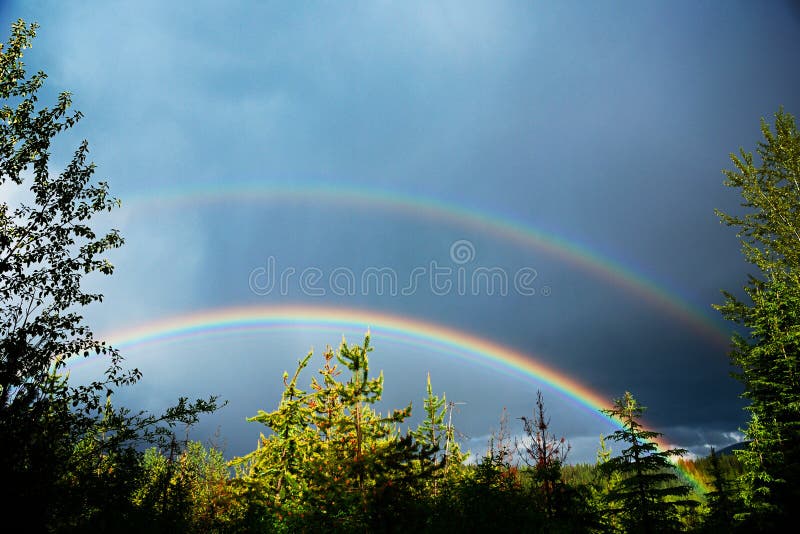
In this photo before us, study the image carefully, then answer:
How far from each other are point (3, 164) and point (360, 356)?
360 inches

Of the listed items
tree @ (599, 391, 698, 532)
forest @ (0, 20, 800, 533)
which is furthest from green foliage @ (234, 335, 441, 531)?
tree @ (599, 391, 698, 532)

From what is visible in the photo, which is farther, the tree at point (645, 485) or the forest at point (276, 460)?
the tree at point (645, 485)

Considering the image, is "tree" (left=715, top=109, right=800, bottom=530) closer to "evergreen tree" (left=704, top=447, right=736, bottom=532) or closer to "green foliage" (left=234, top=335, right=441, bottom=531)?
"evergreen tree" (left=704, top=447, right=736, bottom=532)

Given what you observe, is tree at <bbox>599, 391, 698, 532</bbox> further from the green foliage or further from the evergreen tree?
the green foliage

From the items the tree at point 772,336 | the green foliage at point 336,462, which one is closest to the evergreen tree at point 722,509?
the tree at point 772,336

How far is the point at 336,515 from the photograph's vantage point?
31.3 ft

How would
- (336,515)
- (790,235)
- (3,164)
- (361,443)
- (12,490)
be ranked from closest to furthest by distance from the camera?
(12,490), (3,164), (336,515), (361,443), (790,235)

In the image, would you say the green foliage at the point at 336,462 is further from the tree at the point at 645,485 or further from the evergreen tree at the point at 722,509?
the evergreen tree at the point at 722,509

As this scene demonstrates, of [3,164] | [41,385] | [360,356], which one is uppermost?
[3,164]

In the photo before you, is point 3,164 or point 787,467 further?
point 787,467

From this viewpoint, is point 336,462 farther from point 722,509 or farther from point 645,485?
point 722,509

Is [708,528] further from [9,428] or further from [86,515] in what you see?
[9,428]

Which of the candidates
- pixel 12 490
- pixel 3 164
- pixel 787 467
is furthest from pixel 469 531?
pixel 787 467

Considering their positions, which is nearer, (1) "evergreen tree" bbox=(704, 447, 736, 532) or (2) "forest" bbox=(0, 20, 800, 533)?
(2) "forest" bbox=(0, 20, 800, 533)
